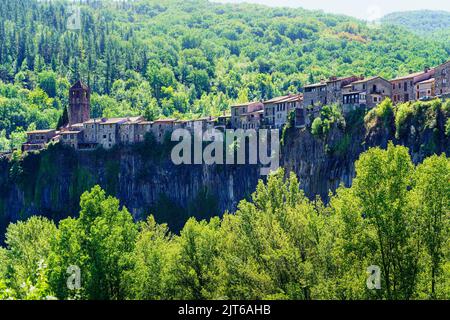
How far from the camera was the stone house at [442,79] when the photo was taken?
365ft

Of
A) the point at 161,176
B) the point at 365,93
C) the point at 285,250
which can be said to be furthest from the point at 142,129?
the point at 285,250

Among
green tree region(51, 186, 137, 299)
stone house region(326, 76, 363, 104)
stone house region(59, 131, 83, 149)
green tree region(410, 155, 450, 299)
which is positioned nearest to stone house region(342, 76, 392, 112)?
stone house region(326, 76, 363, 104)

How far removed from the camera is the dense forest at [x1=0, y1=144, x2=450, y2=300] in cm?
4894

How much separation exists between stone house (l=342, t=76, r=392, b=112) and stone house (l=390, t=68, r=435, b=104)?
0.74 metres

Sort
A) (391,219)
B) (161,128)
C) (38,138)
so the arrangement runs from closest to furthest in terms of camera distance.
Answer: (391,219) < (161,128) < (38,138)

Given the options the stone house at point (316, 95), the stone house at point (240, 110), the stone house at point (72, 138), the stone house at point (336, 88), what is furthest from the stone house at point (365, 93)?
the stone house at point (72, 138)

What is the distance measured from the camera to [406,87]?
393 feet

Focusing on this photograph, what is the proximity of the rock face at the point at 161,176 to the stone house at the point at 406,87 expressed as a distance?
36.5ft

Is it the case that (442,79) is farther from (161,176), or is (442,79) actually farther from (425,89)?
(161,176)

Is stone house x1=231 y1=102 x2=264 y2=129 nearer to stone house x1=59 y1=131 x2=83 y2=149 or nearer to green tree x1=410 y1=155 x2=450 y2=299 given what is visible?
stone house x1=59 y1=131 x2=83 y2=149

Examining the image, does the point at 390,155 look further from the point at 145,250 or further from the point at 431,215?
the point at 145,250

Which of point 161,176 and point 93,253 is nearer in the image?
point 93,253

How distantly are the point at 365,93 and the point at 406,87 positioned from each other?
18.8ft
